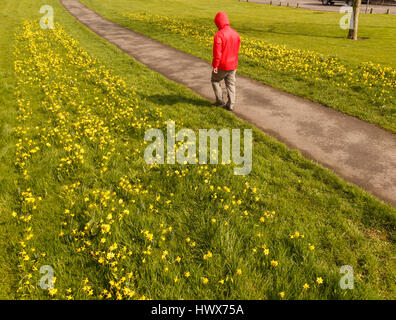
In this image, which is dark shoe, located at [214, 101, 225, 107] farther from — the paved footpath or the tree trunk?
the tree trunk

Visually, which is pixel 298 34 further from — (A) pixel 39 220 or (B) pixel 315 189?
(A) pixel 39 220

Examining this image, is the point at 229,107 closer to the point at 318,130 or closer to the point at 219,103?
the point at 219,103

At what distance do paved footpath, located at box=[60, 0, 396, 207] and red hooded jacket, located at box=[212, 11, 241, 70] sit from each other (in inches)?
58.9

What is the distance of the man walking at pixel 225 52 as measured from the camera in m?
6.57

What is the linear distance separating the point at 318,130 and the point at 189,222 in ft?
15.3

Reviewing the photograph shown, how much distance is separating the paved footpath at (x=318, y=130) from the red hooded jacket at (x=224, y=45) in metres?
1.50

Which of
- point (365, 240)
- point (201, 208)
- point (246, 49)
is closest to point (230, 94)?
point (201, 208)

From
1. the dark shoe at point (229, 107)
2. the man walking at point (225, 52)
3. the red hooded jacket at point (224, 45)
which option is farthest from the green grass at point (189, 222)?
the red hooded jacket at point (224, 45)

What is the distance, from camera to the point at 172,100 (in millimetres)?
8195

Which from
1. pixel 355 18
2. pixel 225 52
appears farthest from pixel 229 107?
pixel 355 18

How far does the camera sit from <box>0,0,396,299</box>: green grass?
10.1 ft

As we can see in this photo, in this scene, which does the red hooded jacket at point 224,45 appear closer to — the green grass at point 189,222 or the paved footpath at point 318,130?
the paved footpath at point 318,130
